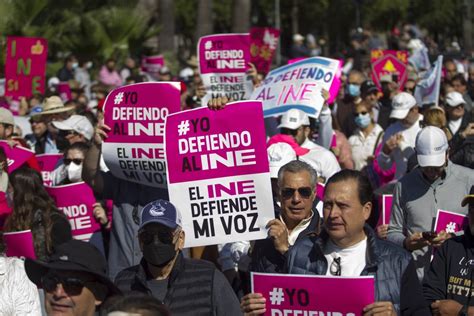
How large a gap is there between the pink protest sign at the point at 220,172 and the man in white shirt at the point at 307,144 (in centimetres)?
222

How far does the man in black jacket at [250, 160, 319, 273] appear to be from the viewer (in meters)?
6.70

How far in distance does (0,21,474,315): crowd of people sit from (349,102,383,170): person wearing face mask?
0.05 ft

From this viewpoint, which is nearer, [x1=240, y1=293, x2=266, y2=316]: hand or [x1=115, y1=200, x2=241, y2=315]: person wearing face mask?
[x1=240, y1=293, x2=266, y2=316]: hand

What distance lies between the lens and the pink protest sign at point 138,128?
346 inches

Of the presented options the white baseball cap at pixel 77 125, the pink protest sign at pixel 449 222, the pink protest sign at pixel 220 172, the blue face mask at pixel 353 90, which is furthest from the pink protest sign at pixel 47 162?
the blue face mask at pixel 353 90

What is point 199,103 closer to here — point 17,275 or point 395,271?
point 17,275

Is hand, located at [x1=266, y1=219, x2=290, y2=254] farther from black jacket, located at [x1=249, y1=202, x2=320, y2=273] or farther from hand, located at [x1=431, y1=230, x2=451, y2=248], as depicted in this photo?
hand, located at [x1=431, y1=230, x2=451, y2=248]

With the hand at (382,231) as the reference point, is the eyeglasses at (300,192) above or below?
above

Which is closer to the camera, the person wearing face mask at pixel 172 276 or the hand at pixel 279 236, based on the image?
the person wearing face mask at pixel 172 276

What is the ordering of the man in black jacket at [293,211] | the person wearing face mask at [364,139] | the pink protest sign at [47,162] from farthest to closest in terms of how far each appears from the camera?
the person wearing face mask at [364,139]
the pink protest sign at [47,162]
the man in black jacket at [293,211]

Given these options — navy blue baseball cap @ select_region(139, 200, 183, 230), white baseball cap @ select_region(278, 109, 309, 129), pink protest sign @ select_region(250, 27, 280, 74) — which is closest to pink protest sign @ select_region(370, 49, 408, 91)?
A: pink protest sign @ select_region(250, 27, 280, 74)

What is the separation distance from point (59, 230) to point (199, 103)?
5.31 m

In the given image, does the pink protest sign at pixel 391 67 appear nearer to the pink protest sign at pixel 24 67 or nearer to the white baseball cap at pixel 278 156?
the pink protest sign at pixel 24 67

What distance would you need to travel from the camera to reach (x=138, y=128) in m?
8.98
